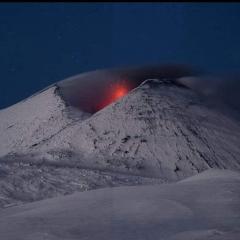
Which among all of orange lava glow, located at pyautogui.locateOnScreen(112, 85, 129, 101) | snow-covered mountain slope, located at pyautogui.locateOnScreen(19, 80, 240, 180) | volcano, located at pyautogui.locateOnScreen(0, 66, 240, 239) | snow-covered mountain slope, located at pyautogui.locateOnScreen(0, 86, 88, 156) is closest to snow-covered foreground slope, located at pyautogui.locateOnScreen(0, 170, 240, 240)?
volcano, located at pyautogui.locateOnScreen(0, 66, 240, 239)

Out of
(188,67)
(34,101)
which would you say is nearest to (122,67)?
(188,67)

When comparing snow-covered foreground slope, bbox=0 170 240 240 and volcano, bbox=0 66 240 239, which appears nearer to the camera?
snow-covered foreground slope, bbox=0 170 240 240

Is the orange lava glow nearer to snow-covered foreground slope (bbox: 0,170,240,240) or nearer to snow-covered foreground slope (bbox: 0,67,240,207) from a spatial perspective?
snow-covered foreground slope (bbox: 0,67,240,207)

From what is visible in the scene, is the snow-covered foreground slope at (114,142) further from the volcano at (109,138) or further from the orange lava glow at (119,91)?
the orange lava glow at (119,91)

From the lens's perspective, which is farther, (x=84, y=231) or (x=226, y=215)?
(x=226, y=215)

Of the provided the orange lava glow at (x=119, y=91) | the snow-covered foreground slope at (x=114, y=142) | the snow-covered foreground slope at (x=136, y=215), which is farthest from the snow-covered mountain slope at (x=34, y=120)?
the snow-covered foreground slope at (x=136, y=215)

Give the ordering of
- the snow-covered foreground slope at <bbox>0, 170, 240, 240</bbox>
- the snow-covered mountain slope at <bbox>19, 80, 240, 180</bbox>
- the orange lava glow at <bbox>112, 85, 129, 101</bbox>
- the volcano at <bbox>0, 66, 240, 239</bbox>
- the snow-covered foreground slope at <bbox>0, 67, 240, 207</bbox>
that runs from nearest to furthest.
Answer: the snow-covered foreground slope at <bbox>0, 170, 240, 240</bbox> → the snow-covered foreground slope at <bbox>0, 67, 240, 207</bbox> → the volcano at <bbox>0, 66, 240, 239</bbox> → the snow-covered mountain slope at <bbox>19, 80, 240, 180</bbox> → the orange lava glow at <bbox>112, 85, 129, 101</bbox>

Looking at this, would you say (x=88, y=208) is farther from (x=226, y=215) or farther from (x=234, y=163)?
(x=234, y=163)

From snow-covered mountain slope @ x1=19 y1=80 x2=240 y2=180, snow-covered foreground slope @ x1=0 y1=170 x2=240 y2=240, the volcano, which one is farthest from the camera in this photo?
snow-covered mountain slope @ x1=19 y1=80 x2=240 y2=180

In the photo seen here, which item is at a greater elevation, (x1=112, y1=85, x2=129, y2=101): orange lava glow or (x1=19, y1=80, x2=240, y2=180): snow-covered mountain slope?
(x1=19, y1=80, x2=240, y2=180): snow-covered mountain slope
